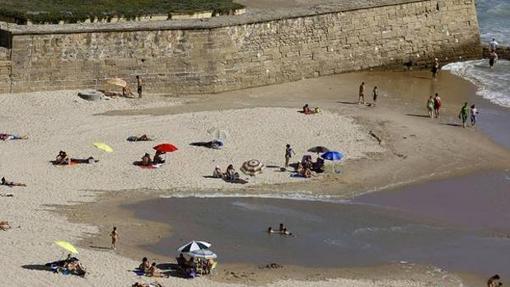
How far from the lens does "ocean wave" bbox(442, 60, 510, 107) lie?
4611 cm

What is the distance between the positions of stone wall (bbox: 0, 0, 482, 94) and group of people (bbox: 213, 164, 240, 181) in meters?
9.20

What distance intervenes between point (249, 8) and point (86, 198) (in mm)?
18627

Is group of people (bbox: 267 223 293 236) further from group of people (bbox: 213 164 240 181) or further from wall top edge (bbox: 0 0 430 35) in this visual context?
wall top edge (bbox: 0 0 430 35)

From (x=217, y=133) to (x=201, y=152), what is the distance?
1539mm

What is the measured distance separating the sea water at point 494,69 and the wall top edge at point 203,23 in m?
4.04

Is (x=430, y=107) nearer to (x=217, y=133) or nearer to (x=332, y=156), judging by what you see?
(x=332, y=156)

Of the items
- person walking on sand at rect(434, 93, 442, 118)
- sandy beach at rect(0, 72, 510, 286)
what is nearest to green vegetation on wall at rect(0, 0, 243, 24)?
sandy beach at rect(0, 72, 510, 286)

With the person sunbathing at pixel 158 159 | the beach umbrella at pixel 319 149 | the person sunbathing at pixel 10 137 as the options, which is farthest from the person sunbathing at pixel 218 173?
the person sunbathing at pixel 10 137

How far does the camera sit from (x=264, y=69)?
148ft

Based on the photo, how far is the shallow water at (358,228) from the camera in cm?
2894

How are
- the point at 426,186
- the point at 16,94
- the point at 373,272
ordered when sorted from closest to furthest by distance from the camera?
1. the point at 373,272
2. the point at 426,186
3. the point at 16,94

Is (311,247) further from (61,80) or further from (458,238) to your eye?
(61,80)

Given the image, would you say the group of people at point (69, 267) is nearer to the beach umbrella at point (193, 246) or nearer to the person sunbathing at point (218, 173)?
the beach umbrella at point (193, 246)

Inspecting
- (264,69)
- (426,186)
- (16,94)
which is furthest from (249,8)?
(426,186)
